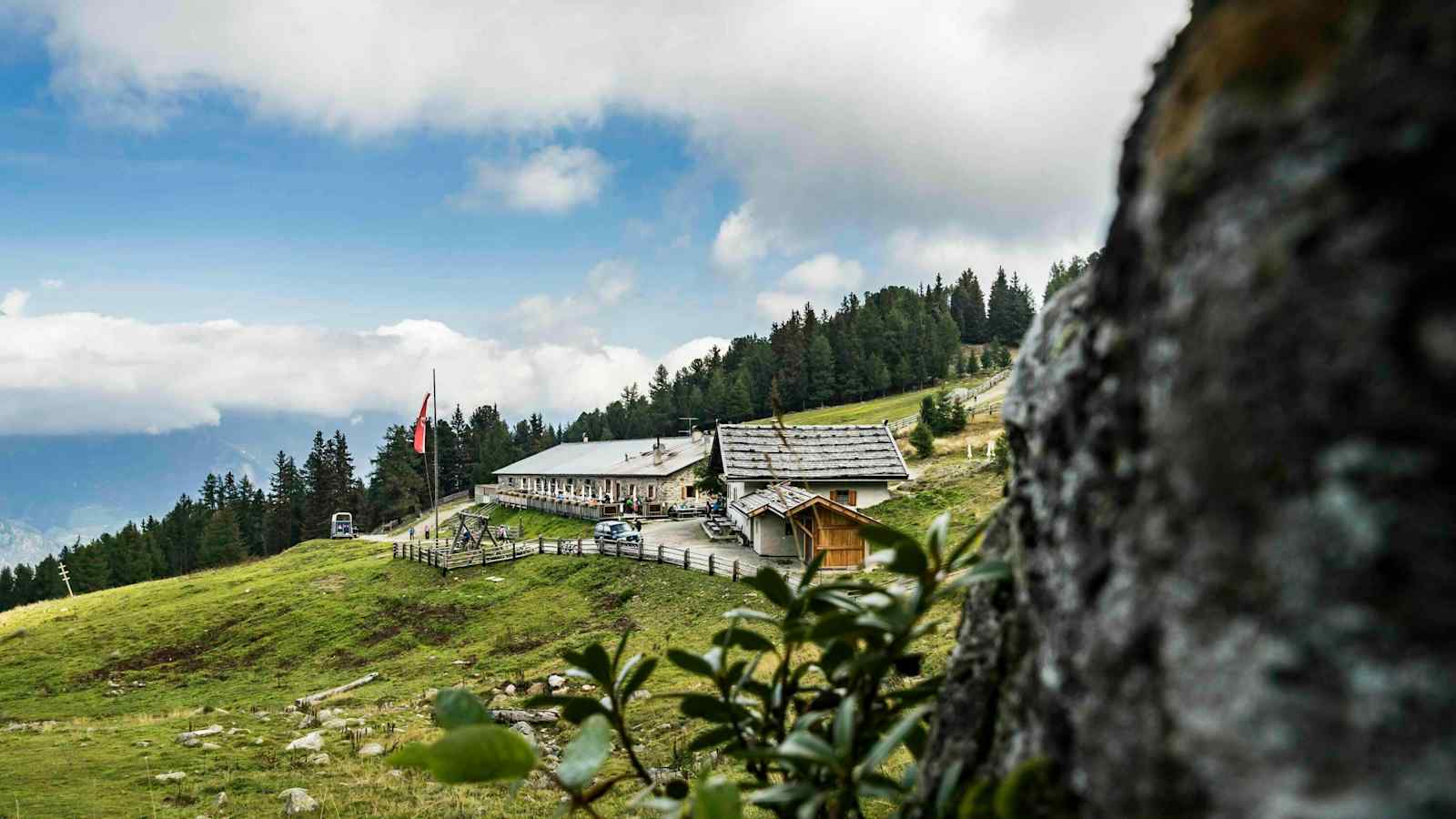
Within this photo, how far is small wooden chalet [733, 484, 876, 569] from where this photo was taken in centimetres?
2453

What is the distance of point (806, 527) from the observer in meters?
24.7

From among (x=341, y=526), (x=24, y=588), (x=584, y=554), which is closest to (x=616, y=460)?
(x=584, y=554)

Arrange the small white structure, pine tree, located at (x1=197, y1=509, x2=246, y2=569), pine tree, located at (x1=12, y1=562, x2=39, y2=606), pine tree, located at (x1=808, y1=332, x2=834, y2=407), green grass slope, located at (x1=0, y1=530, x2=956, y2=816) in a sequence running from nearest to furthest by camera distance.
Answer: green grass slope, located at (x1=0, y1=530, x2=956, y2=816)
the small white structure
pine tree, located at (x1=12, y1=562, x2=39, y2=606)
pine tree, located at (x1=197, y1=509, x2=246, y2=569)
pine tree, located at (x1=808, y1=332, x2=834, y2=407)

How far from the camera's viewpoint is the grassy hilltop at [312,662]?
10.5 metres

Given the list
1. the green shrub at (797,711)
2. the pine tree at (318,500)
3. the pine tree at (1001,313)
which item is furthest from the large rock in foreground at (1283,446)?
the pine tree at (1001,313)

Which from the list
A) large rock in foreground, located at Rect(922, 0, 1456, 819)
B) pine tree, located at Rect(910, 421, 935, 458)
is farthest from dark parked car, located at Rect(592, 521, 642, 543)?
large rock in foreground, located at Rect(922, 0, 1456, 819)

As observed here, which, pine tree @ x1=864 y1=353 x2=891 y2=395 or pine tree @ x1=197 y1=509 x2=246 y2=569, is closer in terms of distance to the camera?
pine tree @ x1=197 y1=509 x2=246 y2=569

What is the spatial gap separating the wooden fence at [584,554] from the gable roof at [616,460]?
15374 millimetres

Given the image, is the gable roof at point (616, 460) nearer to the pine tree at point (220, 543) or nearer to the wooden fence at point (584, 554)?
the wooden fence at point (584, 554)

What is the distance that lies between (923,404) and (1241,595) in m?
59.7

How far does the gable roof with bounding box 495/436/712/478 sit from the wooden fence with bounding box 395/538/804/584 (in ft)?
50.4

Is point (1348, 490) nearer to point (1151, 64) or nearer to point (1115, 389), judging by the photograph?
point (1115, 389)

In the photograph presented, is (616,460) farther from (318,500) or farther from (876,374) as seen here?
(876,374)

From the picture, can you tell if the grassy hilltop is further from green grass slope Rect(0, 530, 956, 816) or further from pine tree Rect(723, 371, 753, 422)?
pine tree Rect(723, 371, 753, 422)
